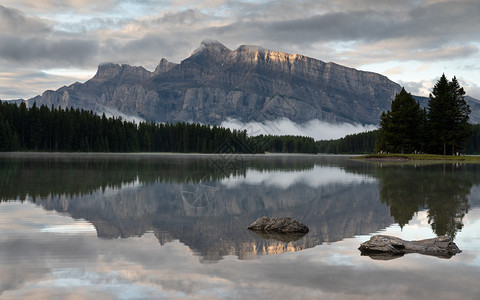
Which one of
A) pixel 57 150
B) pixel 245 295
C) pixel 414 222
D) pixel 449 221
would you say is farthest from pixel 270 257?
pixel 57 150

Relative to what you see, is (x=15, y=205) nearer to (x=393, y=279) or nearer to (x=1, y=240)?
(x=1, y=240)

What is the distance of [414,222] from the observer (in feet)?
62.2

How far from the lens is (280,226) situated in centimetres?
1709

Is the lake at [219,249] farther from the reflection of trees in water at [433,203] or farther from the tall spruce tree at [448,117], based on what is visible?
the tall spruce tree at [448,117]

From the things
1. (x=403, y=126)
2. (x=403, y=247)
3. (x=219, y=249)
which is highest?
(x=403, y=126)

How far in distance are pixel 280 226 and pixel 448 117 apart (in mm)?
97480

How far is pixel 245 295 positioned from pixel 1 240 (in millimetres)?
10281

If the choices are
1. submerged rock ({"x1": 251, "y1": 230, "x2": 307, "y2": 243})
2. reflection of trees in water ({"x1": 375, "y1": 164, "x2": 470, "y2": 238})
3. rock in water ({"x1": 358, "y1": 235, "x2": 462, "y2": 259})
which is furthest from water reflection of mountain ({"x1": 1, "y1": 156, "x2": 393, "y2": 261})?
rock in water ({"x1": 358, "y1": 235, "x2": 462, "y2": 259})

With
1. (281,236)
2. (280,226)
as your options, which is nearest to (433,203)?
(280,226)

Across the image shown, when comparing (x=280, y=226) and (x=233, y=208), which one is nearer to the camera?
(x=280, y=226)

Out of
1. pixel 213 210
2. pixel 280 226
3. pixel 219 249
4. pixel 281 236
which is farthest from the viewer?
pixel 213 210

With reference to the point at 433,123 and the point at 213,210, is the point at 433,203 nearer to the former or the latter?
the point at 213,210

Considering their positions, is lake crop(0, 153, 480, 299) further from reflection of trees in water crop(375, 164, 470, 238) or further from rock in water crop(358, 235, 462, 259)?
rock in water crop(358, 235, 462, 259)

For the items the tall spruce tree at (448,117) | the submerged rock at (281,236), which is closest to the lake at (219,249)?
the submerged rock at (281,236)
